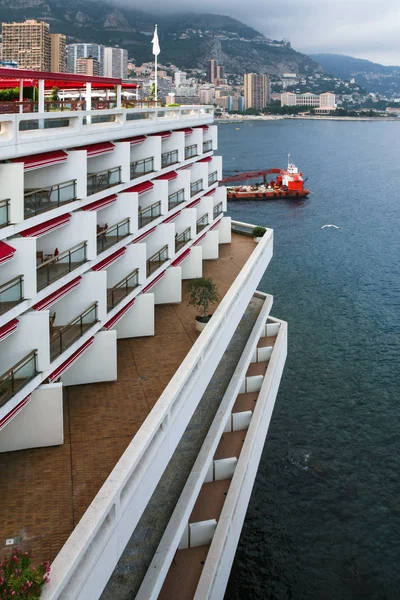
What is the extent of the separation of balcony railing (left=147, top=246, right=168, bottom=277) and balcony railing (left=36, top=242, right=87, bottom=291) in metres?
5.43

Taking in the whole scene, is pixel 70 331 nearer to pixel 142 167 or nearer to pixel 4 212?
pixel 4 212

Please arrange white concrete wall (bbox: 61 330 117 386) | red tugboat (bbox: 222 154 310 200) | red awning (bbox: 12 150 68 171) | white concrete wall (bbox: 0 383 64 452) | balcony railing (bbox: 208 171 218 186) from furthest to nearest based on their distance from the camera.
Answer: red tugboat (bbox: 222 154 310 200) → balcony railing (bbox: 208 171 218 186) → white concrete wall (bbox: 61 330 117 386) → white concrete wall (bbox: 0 383 64 452) → red awning (bbox: 12 150 68 171)

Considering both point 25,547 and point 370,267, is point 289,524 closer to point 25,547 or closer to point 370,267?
point 25,547

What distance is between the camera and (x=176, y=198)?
77.7 ft

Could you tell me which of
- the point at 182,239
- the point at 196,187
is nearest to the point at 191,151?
the point at 196,187

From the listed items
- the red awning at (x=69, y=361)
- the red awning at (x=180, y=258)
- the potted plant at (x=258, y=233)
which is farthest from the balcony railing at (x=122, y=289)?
the potted plant at (x=258, y=233)

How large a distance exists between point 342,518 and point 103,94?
16.8 metres

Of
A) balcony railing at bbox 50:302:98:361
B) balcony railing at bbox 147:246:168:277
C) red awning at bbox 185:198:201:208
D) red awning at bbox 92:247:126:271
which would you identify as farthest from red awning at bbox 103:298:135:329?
red awning at bbox 185:198:201:208

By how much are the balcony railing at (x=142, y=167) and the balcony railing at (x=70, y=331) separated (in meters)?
5.44

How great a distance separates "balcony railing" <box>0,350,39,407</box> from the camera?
12.5 meters

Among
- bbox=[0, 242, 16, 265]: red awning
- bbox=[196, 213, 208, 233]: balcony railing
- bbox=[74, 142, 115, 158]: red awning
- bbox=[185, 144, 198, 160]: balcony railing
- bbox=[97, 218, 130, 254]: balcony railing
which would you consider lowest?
bbox=[0, 242, 16, 265]: red awning

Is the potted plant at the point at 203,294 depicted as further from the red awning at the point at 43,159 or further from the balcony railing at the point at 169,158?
the red awning at the point at 43,159

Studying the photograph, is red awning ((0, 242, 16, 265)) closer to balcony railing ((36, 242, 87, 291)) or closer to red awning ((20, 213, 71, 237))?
red awning ((20, 213, 71, 237))

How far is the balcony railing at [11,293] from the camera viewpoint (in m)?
12.5
